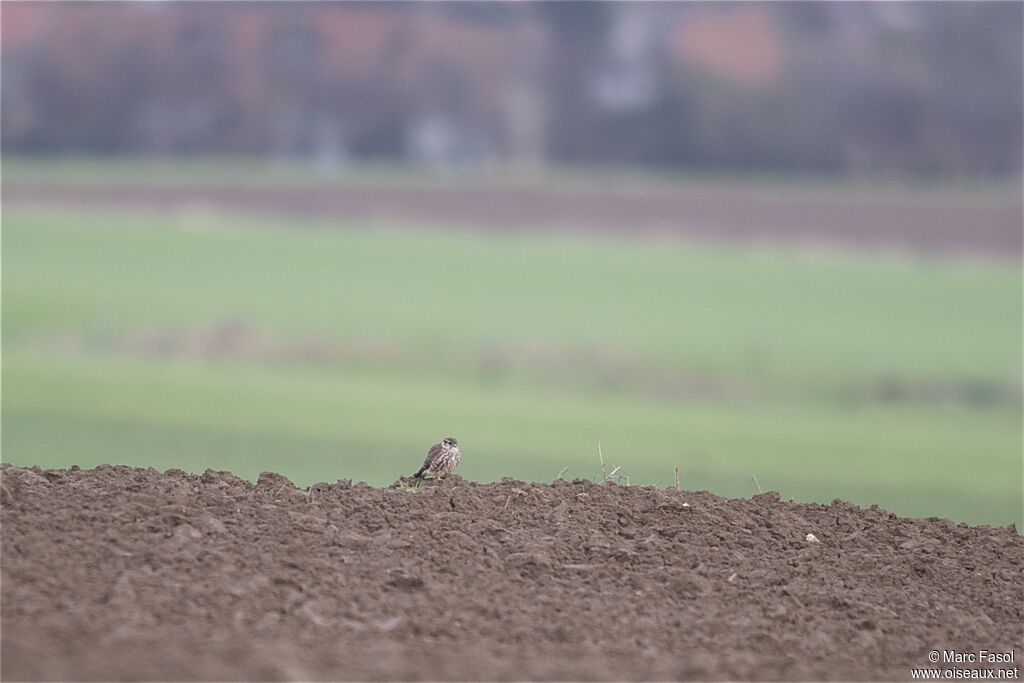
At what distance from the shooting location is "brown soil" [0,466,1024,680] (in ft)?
15.6

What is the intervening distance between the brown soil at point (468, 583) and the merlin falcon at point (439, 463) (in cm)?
23

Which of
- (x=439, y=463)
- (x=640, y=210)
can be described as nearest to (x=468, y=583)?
(x=439, y=463)

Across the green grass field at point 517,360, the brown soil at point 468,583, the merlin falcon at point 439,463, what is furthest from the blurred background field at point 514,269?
the brown soil at point 468,583

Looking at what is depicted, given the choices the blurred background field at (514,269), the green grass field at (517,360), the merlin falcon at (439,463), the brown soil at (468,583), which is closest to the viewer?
the brown soil at (468,583)

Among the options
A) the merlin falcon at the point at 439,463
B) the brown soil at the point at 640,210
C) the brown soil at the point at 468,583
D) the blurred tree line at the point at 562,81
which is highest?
the blurred tree line at the point at 562,81

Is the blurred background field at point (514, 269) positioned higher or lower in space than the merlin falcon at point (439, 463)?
higher

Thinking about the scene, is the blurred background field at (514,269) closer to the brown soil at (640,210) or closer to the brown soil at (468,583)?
the brown soil at (640,210)

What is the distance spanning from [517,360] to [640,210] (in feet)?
60.1

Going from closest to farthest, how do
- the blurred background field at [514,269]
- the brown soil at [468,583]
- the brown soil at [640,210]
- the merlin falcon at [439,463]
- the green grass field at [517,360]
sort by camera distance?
the brown soil at [468,583], the merlin falcon at [439,463], the green grass field at [517,360], the blurred background field at [514,269], the brown soil at [640,210]

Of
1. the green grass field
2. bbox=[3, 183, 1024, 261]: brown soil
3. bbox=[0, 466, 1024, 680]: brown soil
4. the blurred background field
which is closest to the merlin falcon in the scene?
bbox=[0, 466, 1024, 680]: brown soil

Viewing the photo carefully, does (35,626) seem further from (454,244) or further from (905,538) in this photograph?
(454,244)

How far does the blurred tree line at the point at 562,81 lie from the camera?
147 ft

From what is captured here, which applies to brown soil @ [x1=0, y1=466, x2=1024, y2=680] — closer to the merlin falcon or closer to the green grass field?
the merlin falcon

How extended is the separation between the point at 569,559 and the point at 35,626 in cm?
226
